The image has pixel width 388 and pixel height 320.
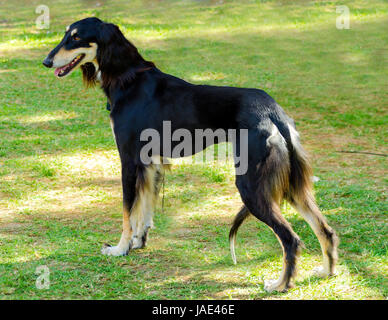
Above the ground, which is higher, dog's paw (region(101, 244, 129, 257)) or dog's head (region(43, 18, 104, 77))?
dog's head (region(43, 18, 104, 77))

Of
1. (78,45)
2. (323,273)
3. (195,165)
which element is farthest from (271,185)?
(195,165)

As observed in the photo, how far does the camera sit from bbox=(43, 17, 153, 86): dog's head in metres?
4.96

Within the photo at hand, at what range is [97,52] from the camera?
5020mm

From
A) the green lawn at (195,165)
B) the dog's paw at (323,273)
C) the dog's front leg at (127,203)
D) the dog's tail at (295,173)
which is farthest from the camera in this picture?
the dog's front leg at (127,203)

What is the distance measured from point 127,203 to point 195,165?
2.77 m

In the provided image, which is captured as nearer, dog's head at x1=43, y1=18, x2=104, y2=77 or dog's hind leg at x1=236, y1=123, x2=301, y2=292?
dog's hind leg at x1=236, y1=123, x2=301, y2=292

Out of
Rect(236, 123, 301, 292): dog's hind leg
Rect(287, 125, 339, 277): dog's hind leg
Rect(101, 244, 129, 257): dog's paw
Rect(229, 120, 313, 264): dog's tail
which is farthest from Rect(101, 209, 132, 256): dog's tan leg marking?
Rect(287, 125, 339, 277): dog's hind leg

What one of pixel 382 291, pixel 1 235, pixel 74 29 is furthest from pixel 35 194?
pixel 382 291

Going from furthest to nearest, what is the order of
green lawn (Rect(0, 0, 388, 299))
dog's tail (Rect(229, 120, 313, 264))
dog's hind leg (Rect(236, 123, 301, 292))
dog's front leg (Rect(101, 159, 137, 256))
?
1. dog's front leg (Rect(101, 159, 137, 256))
2. green lawn (Rect(0, 0, 388, 299))
3. dog's tail (Rect(229, 120, 313, 264))
4. dog's hind leg (Rect(236, 123, 301, 292))

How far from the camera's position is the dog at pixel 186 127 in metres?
4.24

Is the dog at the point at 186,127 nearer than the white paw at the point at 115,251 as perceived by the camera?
Yes

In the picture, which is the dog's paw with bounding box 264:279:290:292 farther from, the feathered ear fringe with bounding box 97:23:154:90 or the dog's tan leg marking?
the feathered ear fringe with bounding box 97:23:154:90

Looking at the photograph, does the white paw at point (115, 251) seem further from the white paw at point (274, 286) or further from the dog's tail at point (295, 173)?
the white paw at point (274, 286)

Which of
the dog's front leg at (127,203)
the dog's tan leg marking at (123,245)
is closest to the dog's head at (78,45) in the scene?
the dog's front leg at (127,203)
